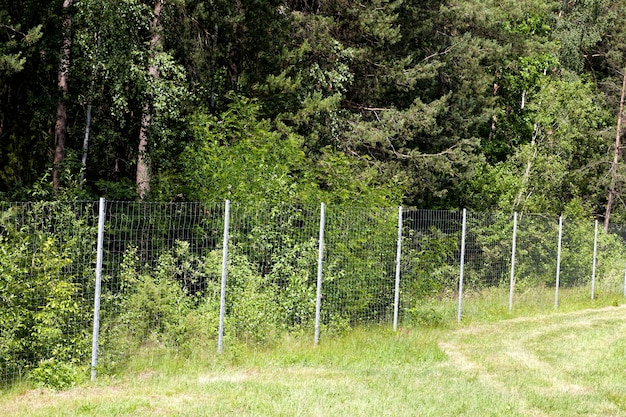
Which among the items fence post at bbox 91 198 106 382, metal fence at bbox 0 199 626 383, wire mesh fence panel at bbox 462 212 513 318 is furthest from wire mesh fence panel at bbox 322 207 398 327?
fence post at bbox 91 198 106 382

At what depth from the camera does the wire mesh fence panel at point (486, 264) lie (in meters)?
16.9

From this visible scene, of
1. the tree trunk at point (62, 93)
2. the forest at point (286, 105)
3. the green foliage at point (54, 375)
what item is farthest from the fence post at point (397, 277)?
the tree trunk at point (62, 93)

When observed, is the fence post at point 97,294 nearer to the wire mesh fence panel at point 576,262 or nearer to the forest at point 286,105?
the forest at point 286,105

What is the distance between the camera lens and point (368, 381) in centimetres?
995

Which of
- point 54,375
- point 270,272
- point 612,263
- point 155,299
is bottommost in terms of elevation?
point 54,375

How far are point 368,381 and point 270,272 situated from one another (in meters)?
3.05

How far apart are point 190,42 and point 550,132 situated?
19369 millimetres

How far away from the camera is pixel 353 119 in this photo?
2625cm

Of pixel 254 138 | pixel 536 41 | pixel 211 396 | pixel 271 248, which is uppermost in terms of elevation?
pixel 536 41

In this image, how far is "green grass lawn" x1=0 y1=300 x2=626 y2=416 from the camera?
329 inches

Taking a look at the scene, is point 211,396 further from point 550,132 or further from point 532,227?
point 550,132

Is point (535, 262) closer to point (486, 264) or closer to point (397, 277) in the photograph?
point (486, 264)

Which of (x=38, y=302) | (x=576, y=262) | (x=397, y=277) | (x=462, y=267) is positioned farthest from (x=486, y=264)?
(x=38, y=302)

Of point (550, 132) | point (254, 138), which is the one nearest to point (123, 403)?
point (254, 138)
